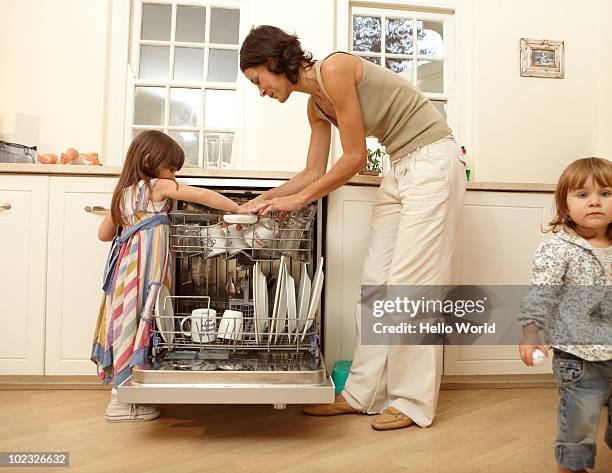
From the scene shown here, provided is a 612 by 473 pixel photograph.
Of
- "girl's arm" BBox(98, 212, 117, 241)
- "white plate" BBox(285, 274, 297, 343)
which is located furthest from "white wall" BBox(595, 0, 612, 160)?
"girl's arm" BBox(98, 212, 117, 241)

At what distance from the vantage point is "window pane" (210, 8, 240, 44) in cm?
290

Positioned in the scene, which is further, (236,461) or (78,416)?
(78,416)

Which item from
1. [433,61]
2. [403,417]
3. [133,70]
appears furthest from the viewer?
[433,61]

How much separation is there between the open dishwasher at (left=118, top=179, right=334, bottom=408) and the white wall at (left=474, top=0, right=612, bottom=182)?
150 cm

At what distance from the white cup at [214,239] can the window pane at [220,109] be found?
142 cm

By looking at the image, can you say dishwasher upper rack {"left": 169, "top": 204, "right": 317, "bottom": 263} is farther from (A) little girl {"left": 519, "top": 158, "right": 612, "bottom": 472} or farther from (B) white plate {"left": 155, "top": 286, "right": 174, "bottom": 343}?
(A) little girl {"left": 519, "top": 158, "right": 612, "bottom": 472}

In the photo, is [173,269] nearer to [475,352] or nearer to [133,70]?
[475,352]

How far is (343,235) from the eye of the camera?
6.48ft

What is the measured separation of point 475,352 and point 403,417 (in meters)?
0.63

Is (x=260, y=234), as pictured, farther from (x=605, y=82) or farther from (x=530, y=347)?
(x=605, y=82)

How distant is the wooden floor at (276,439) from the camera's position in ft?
4.35

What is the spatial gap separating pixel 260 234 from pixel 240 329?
32 centimetres

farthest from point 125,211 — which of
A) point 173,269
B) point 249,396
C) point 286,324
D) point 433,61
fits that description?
point 433,61

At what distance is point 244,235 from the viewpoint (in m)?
1.62
